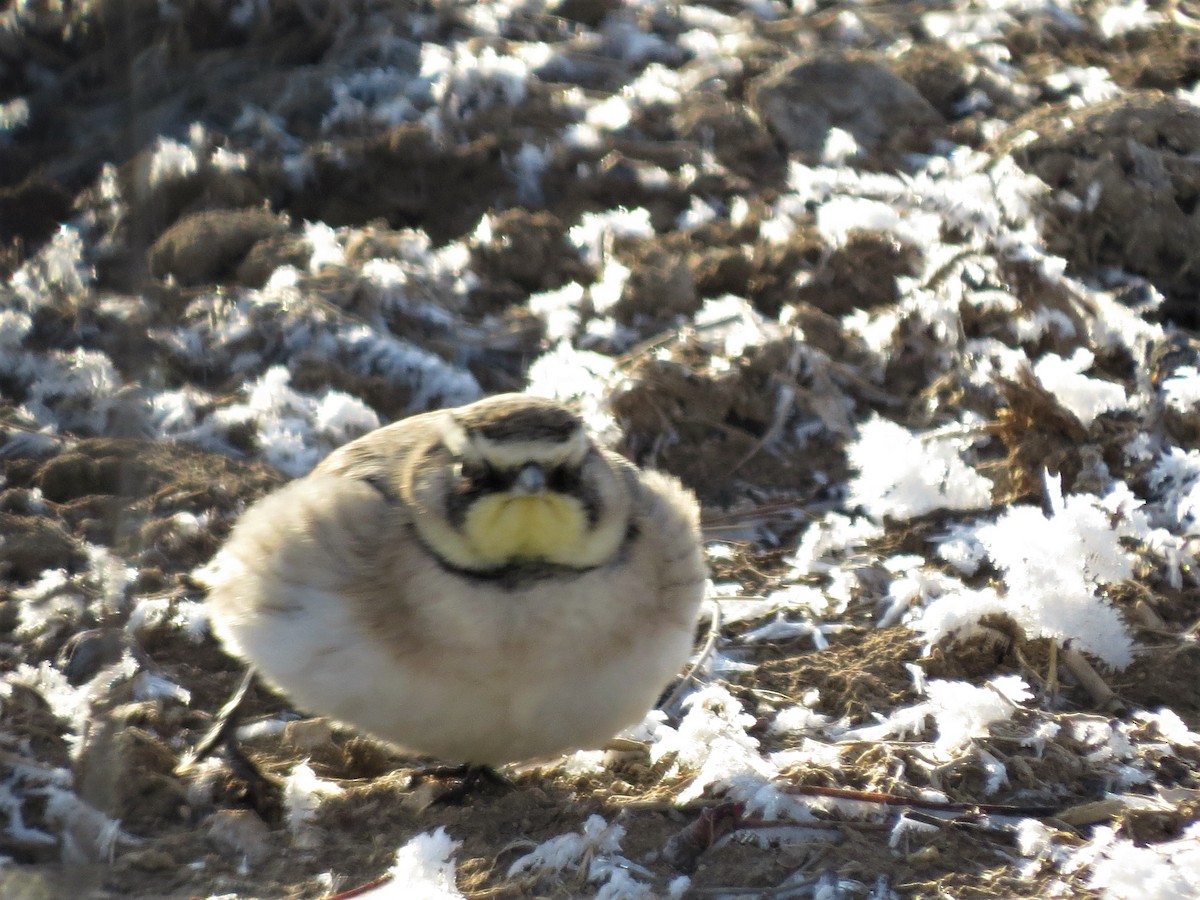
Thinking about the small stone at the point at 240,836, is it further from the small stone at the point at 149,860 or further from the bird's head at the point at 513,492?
the bird's head at the point at 513,492

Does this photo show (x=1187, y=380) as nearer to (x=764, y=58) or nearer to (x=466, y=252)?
(x=466, y=252)

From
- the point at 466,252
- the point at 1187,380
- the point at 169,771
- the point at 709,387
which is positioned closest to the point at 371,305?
the point at 466,252

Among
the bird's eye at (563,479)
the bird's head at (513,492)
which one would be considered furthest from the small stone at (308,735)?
the bird's eye at (563,479)

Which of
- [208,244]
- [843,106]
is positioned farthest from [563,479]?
[843,106]

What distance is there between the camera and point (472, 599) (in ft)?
10.8

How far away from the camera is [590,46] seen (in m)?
8.10

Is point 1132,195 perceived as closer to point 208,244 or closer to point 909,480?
point 909,480

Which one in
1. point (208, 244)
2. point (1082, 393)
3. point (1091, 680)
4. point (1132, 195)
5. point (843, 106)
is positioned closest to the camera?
point (1091, 680)

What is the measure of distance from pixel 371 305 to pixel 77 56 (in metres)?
2.76

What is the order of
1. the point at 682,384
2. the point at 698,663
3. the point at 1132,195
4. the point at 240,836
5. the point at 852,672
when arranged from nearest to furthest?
the point at 240,836, the point at 852,672, the point at 698,663, the point at 682,384, the point at 1132,195

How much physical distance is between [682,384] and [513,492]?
2.40m

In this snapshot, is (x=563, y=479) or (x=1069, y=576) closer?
(x=563, y=479)

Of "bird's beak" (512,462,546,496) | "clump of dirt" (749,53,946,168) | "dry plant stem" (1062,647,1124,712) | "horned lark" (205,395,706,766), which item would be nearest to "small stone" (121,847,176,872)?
"horned lark" (205,395,706,766)

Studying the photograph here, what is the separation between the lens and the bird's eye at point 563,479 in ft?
10.8
